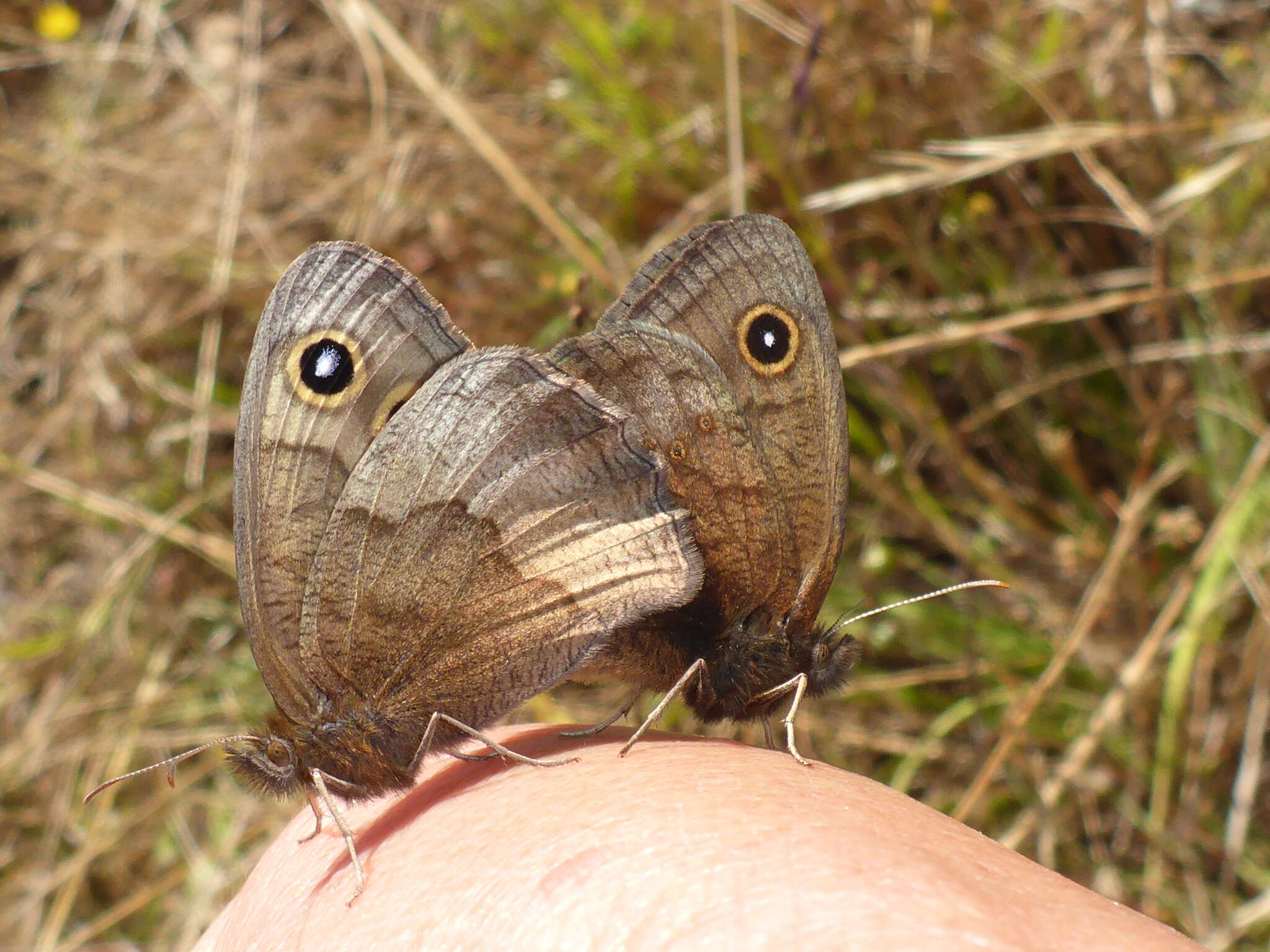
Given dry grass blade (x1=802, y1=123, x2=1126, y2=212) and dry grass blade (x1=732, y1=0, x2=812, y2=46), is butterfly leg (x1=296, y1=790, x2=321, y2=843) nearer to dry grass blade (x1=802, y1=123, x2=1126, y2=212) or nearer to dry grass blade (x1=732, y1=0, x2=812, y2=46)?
dry grass blade (x1=802, y1=123, x2=1126, y2=212)

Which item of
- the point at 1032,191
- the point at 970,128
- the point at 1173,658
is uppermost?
the point at 970,128

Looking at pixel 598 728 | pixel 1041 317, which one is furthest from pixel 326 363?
pixel 1041 317

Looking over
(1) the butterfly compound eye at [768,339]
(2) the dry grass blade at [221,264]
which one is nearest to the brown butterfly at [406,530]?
(1) the butterfly compound eye at [768,339]

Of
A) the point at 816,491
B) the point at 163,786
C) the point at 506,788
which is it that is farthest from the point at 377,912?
the point at 163,786

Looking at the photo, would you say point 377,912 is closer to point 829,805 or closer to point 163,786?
point 829,805

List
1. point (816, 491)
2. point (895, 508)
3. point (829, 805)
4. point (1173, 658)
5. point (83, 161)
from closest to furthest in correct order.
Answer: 1. point (829, 805)
2. point (816, 491)
3. point (1173, 658)
4. point (895, 508)
5. point (83, 161)

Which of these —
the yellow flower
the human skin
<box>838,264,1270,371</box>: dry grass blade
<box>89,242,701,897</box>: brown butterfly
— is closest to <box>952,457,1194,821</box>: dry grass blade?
<box>838,264,1270,371</box>: dry grass blade

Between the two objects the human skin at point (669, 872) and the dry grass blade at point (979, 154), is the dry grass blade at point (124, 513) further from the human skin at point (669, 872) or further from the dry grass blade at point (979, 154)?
the dry grass blade at point (979, 154)
